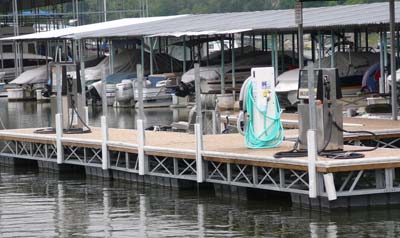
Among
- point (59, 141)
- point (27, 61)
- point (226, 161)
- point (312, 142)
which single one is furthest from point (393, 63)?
point (27, 61)

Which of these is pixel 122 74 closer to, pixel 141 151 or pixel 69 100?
pixel 69 100

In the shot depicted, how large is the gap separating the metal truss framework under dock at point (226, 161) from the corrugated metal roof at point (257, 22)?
1206 centimetres

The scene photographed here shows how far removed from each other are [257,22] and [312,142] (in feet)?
92.3

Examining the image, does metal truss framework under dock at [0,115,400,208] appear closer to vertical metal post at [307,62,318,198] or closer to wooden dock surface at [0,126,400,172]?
wooden dock surface at [0,126,400,172]

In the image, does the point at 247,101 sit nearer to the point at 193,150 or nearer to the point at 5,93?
the point at 193,150

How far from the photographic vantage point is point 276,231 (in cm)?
2020

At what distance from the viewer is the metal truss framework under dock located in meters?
21.1

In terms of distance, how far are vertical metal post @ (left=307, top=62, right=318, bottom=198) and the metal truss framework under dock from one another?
0.41ft

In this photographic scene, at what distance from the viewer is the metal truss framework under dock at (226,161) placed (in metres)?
21.1

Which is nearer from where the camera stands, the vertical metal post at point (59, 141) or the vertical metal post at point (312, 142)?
the vertical metal post at point (312, 142)

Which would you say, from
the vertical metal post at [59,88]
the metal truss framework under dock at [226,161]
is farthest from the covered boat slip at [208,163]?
the vertical metal post at [59,88]

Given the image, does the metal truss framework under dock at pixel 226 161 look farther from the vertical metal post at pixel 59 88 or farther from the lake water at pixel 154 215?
the vertical metal post at pixel 59 88

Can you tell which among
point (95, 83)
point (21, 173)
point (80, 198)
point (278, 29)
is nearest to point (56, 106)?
point (21, 173)

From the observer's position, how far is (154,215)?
22312 mm
